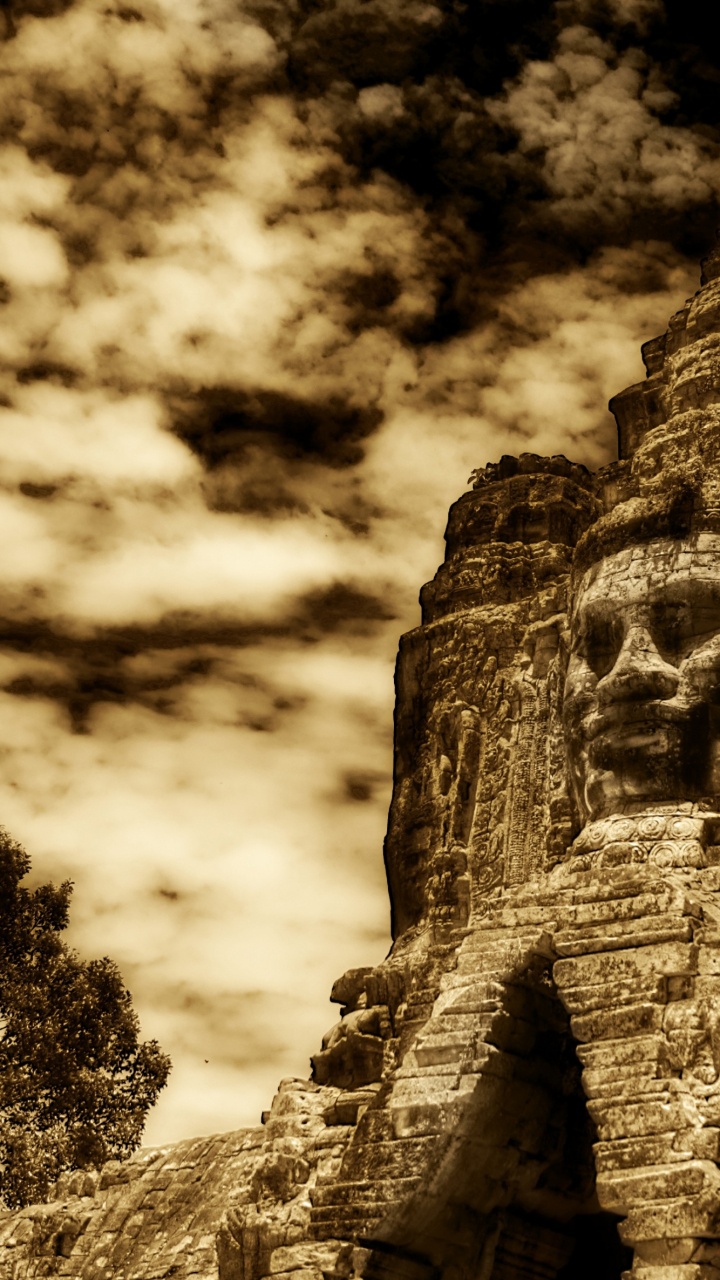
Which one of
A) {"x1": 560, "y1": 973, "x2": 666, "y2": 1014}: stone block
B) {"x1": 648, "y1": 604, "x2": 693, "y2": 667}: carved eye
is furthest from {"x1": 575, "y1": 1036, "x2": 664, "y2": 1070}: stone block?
{"x1": 648, "y1": 604, "x2": 693, "y2": 667}: carved eye

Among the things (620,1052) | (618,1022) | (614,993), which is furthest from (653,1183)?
(614,993)

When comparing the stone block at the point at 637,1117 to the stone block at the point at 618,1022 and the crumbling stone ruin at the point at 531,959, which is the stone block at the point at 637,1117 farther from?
the stone block at the point at 618,1022

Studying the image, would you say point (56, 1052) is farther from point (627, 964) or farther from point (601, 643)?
point (627, 964)

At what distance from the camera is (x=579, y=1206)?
1330 centimetres

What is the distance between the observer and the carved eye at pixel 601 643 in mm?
14734

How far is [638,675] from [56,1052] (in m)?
13.6

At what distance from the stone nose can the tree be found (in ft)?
42.0

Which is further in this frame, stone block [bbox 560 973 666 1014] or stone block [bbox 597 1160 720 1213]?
stone block [bbox 560 973 666 1014]

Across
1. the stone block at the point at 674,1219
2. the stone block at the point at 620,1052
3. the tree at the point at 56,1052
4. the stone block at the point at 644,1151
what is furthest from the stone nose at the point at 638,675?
the tree at the point at 56,1052

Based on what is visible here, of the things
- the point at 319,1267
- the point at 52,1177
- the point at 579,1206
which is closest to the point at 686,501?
the point at 579,1206

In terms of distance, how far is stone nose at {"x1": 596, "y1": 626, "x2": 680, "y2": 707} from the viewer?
1415cm

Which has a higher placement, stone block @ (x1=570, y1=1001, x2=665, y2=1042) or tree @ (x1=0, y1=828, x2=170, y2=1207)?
tree @ (x1=0, y1=828, x2=170, y2=1207)

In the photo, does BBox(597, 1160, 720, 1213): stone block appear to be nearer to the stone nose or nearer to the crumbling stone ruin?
the crumbling stone ruin

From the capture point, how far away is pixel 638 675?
14.2m
